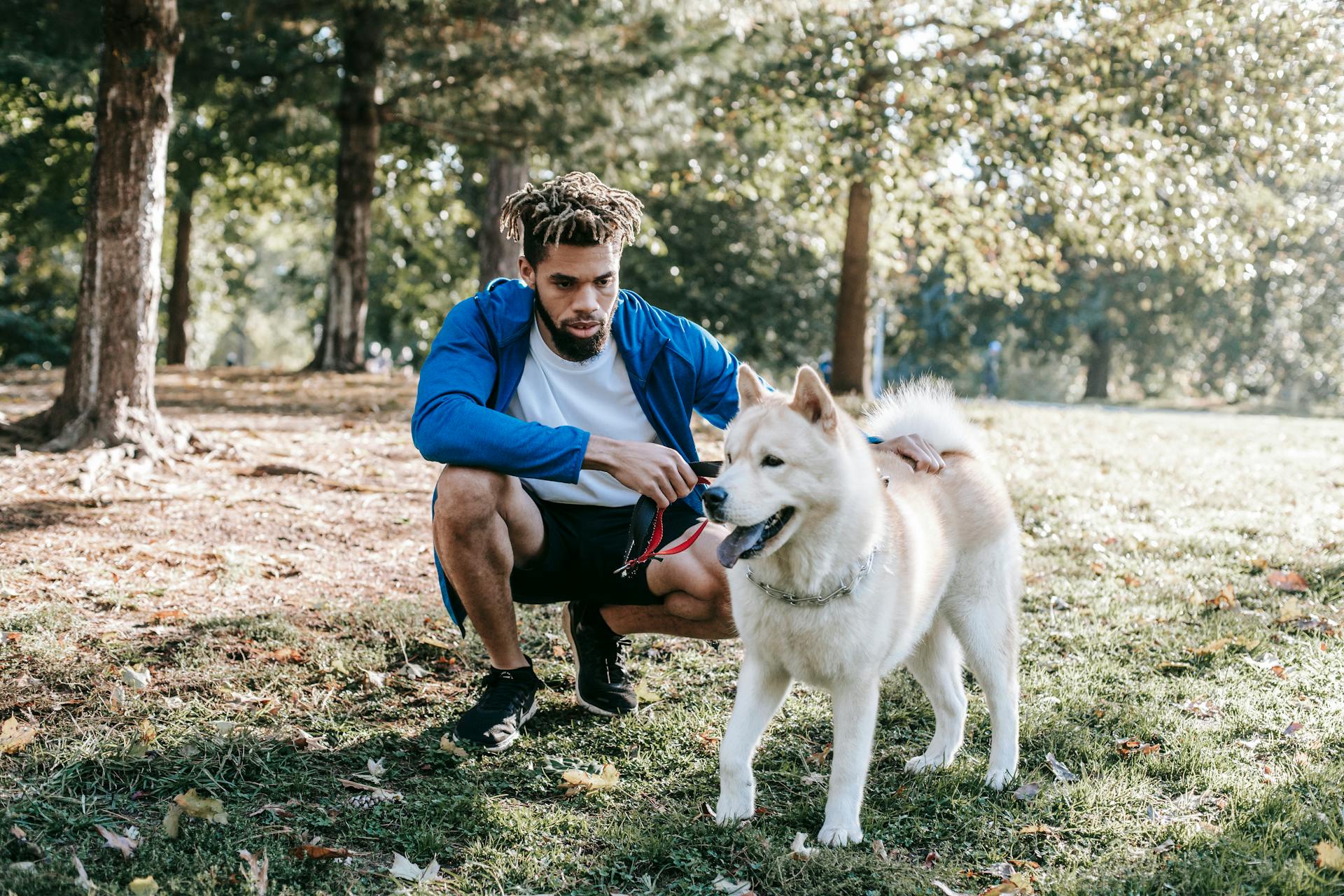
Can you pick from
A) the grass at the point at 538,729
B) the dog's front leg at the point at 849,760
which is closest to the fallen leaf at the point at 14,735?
the grass at the point at 538,729

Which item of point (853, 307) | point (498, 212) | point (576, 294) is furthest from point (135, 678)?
point (853, 307)

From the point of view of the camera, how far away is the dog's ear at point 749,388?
3.03 metres

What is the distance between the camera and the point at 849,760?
9.19ft

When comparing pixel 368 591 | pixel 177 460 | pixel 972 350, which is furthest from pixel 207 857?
pixel 972 350

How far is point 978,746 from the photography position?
11.6 ft

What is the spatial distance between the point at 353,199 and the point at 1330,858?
11.8 meters

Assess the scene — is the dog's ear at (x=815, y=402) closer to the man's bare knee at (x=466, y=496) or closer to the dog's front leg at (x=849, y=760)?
the dog's front leg at (x=849, y=760)

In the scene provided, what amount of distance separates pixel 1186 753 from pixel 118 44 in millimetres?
6783

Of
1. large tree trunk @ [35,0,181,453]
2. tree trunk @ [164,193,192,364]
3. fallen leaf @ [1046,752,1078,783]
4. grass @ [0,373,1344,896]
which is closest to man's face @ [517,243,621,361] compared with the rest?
grass @ [0,373,1344,896]

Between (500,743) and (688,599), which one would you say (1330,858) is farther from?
(500,743)

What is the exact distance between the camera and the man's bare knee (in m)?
3.29

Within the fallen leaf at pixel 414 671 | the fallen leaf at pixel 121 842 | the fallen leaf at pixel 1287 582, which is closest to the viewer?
the fallen leaf at pixel 121 842

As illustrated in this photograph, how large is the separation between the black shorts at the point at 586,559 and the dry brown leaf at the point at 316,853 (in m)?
1.14

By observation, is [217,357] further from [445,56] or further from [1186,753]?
[1186,753]
